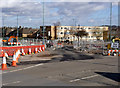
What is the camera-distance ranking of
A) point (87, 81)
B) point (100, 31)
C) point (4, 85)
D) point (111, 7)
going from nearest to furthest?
point (4, 85), point (87, 81), point (111, 7), point (100, 31)

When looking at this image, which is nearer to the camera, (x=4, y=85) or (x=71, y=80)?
(x=4, y=85)

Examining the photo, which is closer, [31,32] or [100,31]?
[100,31]

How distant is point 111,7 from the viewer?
34.5 meters

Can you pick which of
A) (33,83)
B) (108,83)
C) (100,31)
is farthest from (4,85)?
(100,31)

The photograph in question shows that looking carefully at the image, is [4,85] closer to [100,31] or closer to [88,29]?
[100,31]

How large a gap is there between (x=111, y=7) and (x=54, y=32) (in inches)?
2410

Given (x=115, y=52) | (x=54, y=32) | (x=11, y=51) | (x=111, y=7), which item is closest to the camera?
(x=11, y=51)

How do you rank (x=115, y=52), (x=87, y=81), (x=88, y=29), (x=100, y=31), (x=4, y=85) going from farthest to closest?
(x=88, y=29)
(x=100, y=31)
(x=115, y=52)
(x=87, y=81)
(x=4, y=85)

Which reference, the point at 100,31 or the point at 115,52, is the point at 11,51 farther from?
the point at 100,31

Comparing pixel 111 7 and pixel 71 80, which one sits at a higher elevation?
pixel 111 7

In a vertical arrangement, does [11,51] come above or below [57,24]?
below

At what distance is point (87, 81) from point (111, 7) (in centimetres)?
2837

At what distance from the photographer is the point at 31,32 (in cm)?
10694

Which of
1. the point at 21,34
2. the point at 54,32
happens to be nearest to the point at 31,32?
the point at 21,34
